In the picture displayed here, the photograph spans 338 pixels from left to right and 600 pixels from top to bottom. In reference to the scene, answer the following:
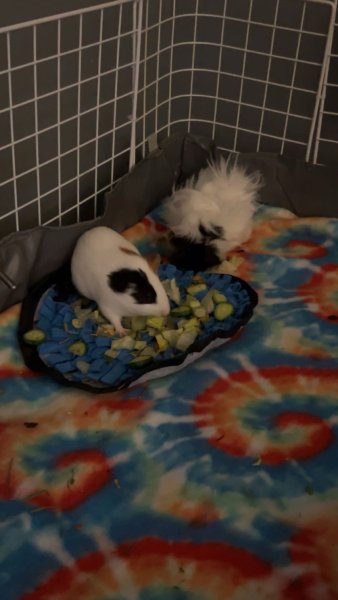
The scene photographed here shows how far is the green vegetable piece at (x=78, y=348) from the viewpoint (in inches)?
57.4

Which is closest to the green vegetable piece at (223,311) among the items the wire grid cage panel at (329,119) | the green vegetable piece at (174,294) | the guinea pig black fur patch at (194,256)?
the green vegetable piece at (174,294)

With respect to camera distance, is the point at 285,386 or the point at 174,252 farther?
the point at 174,252

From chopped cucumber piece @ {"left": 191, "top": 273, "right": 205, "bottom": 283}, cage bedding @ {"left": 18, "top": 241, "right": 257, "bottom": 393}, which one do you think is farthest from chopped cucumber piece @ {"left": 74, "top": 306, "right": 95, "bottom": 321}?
chopped cucumber piece @ {"left": 191, "top": 273, "right": 205, "bottom": 283}

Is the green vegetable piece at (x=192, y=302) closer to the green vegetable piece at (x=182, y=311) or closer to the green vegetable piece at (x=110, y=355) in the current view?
the green vegetable piece at (x=182, y=311)

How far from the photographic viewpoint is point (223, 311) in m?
1.58

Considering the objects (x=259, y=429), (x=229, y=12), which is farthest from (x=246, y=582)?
(x=229, y=12)

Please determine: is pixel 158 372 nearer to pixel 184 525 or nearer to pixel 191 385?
pixel 191 385

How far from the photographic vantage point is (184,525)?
110 centimetres

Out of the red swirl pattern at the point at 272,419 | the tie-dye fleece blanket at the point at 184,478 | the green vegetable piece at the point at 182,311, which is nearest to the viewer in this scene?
the tie-dye fleece blanket at the point at 184,478

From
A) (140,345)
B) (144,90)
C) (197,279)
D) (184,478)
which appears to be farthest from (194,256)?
(184,478)

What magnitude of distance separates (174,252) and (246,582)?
1.04 metres

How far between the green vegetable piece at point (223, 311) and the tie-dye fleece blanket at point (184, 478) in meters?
0.07

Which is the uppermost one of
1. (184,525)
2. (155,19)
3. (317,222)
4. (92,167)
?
(155,19)

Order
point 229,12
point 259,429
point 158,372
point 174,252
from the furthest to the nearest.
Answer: point 229,12, point 174,252, point 158,372, point 259,429
